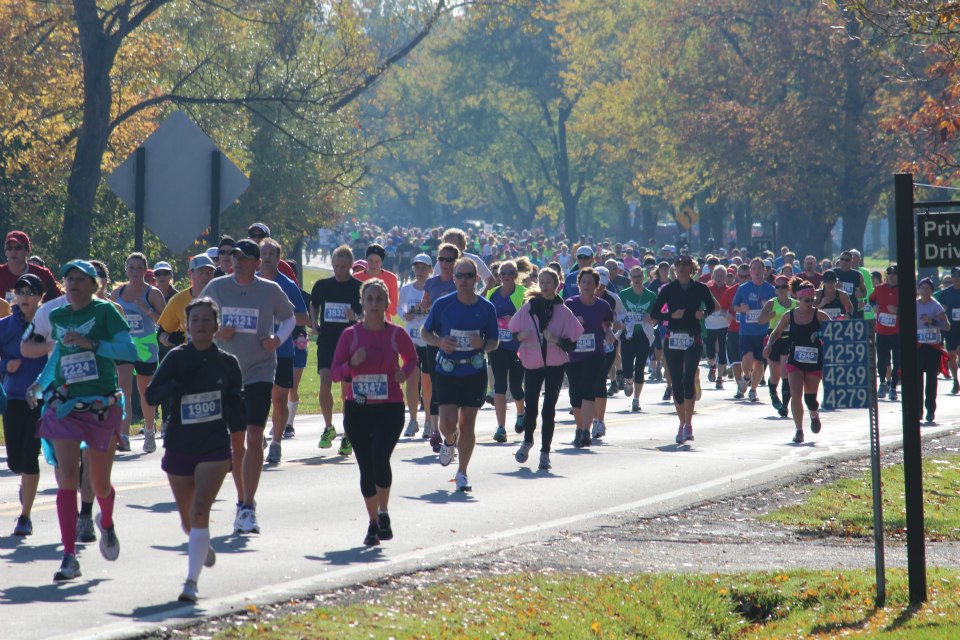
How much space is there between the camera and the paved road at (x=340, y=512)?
27.7 ft

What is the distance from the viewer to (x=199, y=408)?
8688 mm

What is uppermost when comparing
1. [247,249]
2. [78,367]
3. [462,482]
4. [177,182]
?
[177,182]

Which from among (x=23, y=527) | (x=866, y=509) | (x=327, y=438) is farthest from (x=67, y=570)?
(x=327, y=438)

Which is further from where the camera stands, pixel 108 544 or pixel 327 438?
pixel 327 438

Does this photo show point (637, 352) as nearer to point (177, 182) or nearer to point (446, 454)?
point (177, 182)

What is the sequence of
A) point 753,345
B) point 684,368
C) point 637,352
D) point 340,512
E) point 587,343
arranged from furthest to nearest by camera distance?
point 753,345 < point 637,352 < point 684,368 < point 587,343 < point 340,512

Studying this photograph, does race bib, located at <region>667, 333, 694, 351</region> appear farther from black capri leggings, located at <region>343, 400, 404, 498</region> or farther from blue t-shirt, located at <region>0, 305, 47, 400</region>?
blue t-shirt, located at <region>0, 305, 47, 400</region>

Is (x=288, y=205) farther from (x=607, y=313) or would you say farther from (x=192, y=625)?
(x=192, y=625)

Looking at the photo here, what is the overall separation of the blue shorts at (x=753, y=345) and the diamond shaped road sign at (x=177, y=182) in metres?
8.13

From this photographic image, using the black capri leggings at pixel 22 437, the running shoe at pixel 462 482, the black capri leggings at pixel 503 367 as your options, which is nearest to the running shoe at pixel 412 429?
the black capri leggings at pixel 503 367

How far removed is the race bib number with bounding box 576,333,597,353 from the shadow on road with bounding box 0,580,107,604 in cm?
782

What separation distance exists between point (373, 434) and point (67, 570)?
236 cm

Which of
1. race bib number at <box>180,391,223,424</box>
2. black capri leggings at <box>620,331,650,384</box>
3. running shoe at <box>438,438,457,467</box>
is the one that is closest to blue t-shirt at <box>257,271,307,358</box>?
running shoe at <box>438,438,457,467</box>

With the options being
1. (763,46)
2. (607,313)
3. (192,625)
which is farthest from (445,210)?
(192,625)
